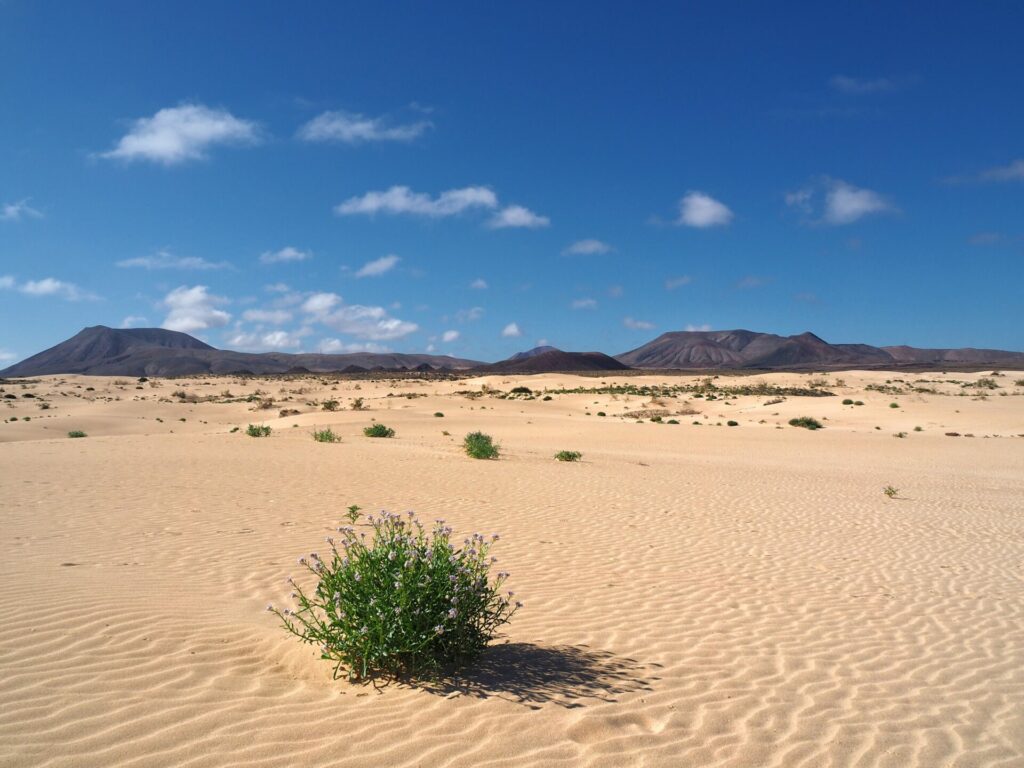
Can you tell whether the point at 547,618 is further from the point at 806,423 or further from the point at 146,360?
the point at 146,360

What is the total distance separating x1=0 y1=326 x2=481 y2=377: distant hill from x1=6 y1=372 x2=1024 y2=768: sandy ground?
111953mm

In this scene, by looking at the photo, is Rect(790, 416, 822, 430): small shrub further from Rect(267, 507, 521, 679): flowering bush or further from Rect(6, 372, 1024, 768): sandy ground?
Rect(267, 507, 521, 679): flowering bush

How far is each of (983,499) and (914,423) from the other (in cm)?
2389

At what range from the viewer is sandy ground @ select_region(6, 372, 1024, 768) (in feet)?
12.6

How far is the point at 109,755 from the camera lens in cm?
343

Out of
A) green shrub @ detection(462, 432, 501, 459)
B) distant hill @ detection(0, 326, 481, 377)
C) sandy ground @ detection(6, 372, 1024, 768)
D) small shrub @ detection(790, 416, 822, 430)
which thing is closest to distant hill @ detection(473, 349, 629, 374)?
distant hill @ detection(0, 326, 481, 377)

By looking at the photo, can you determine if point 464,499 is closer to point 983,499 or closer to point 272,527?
point 272,527

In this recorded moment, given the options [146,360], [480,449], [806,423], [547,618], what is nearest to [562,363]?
[146,360]

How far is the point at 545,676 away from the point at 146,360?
168060mm

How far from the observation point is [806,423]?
37062 millimetres

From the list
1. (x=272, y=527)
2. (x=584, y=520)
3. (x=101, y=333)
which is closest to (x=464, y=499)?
(x=584, y=520)

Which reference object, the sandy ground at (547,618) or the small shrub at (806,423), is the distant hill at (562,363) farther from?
the sandy ground at (547,618)

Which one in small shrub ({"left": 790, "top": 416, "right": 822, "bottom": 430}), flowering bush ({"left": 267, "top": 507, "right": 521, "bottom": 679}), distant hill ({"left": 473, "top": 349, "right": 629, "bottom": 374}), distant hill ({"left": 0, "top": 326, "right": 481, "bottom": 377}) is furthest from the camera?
distant hill ({"left": 473, "top": 349, "right": 629, "bottom": 374})

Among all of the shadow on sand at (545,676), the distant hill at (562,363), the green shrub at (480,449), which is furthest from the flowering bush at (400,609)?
the distant hill at (562,363)
